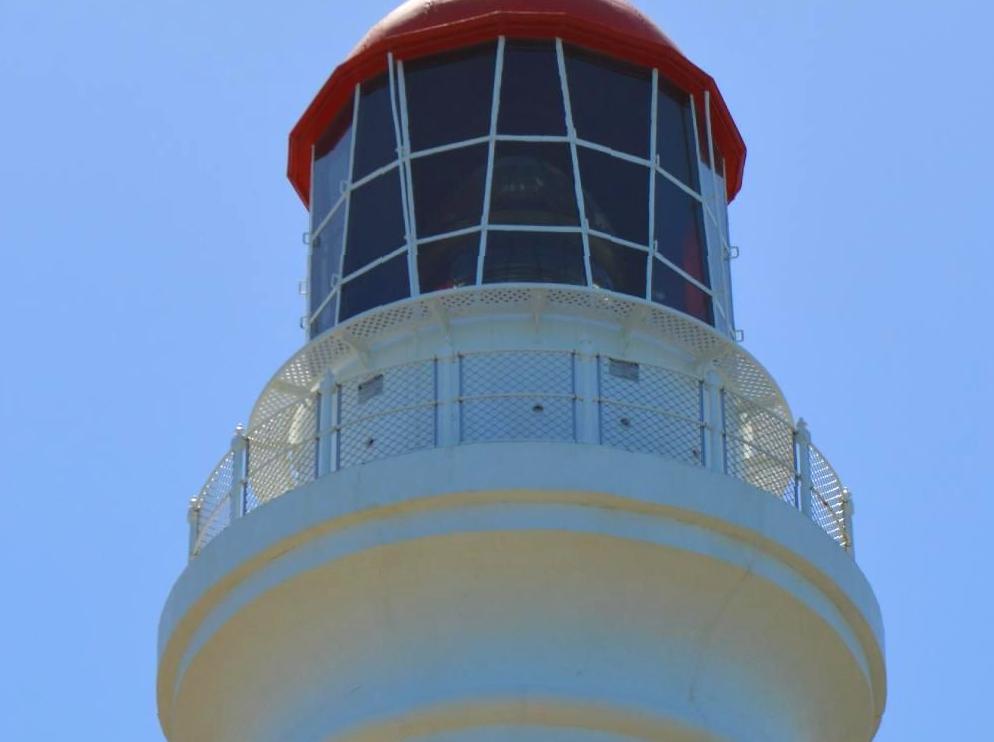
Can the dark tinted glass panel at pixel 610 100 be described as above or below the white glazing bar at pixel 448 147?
above

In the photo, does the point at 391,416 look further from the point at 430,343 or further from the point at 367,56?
the point at 367,56

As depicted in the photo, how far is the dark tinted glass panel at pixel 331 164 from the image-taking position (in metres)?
22.6

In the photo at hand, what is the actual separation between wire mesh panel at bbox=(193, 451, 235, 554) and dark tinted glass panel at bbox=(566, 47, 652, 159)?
3656 mm

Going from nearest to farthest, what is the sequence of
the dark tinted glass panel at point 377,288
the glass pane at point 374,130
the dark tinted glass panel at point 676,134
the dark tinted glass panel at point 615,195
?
the dark tinted glass panel at point 377,288, the dark tinted glass panel at point 615,195, the glass pane at point 374,130, the dark tinted glass panel at point 676,134

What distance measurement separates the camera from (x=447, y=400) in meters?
20.0

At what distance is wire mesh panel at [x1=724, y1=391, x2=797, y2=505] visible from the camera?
20.6 metres

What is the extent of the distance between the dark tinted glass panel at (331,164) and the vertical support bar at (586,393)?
10.2 feet

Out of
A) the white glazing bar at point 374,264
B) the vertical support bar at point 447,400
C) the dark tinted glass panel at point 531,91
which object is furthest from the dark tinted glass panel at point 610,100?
the vertical support bar at point 447,400

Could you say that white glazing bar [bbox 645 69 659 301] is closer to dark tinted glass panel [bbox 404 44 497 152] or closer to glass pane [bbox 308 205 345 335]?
dark tinted glass panel [bbox 404 44 497 152]

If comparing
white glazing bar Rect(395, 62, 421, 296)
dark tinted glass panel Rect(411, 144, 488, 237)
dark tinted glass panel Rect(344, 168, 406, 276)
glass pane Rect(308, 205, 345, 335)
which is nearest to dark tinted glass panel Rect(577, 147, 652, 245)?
dark tinted glass panel Rect(411, 144, 488, 237)

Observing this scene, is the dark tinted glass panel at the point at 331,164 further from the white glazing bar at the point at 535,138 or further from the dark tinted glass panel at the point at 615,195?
the dark tinted glass panel at the point at 615,195

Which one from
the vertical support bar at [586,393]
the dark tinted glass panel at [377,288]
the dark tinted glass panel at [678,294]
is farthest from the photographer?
the dark tinted glass panel at [678,294]

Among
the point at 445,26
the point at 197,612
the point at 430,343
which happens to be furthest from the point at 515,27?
the point at 197,612

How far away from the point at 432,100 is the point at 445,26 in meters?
0.57
